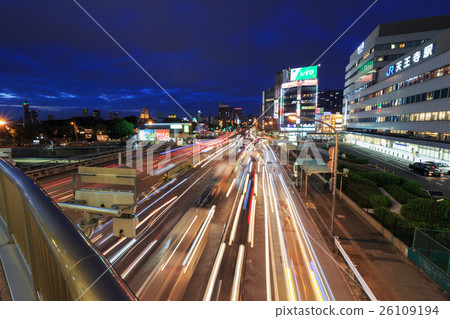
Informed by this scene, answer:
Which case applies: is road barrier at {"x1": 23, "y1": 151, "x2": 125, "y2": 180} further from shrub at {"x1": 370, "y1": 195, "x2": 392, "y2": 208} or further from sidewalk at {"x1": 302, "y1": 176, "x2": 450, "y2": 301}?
shrub at {"x1": 370, "y1": 195, "x2": 392, "y2": 208}

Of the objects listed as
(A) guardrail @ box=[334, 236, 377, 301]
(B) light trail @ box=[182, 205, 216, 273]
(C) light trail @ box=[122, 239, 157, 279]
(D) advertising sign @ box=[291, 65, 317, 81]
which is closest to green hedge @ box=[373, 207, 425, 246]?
(A) guardrail @ box=[334, 236, 377, 301]

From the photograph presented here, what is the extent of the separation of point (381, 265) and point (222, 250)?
8.13m

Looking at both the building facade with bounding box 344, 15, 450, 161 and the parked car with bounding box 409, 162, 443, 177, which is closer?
the parked car with bounding box 409, 162, 443, 177

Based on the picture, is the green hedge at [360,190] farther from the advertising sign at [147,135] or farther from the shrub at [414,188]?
the advertising sign at [147,135]

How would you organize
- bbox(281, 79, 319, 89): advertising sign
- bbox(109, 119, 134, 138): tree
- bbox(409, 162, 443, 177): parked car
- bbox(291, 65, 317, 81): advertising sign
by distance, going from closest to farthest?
bbox(409, 162, 443, 177): parked car → bbox(109, 119, 134, 138): tree → bbox(291, 65, 317, 81): advertising sign → bbox(281, 79, 319, 89): advertising sign

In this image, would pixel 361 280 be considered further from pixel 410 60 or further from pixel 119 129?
pixel 119 129

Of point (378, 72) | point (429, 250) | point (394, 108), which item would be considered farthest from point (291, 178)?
point (378, 72)

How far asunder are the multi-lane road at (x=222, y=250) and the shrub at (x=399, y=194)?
8.64 metres

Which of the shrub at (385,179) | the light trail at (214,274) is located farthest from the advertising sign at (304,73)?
the light trail at (214,274)

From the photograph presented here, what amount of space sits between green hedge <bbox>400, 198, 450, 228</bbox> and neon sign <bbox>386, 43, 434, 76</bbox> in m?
41.2

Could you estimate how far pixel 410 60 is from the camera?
4812 cm

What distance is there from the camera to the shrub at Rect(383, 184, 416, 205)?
19642mm

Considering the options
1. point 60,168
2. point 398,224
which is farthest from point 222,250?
point 60,168
